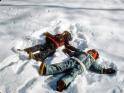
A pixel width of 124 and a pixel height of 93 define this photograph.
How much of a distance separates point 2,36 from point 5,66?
2.29 ft

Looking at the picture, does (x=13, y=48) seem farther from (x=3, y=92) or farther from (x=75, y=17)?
(x=75, y=17)

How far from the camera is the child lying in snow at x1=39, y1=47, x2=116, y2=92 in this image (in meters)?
2.62

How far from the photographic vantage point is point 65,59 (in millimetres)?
3041

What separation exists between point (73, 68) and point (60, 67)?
12 centimetres

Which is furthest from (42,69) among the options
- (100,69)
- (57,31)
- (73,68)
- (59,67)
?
(57,31)

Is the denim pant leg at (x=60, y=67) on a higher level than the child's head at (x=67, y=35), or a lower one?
lower

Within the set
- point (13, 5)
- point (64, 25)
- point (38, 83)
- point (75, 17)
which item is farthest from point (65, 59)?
point (13, 5)

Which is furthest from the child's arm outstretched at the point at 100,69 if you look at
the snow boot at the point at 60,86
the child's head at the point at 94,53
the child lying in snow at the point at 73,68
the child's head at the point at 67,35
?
the child's head at the point at 67,35

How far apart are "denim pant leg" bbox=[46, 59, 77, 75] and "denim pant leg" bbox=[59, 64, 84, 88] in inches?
1.8

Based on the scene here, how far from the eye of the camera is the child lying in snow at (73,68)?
262 cm

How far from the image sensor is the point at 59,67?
2752mm

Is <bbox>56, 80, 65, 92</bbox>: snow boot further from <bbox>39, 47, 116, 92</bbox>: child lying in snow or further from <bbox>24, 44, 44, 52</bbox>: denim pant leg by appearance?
<bbox>24, 44, 44, 52</bbox>: denim pant leg

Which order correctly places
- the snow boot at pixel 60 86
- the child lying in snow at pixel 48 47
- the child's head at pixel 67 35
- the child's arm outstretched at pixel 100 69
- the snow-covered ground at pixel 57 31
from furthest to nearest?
1. the child's head at pixel 67 35
2. the child lying in snow at pixel 48 47
3. the child's arm outstretched at pixel 100 69
4. the snow-covered ground at pixel 57 31
5. the snow boot at pixel 60 86

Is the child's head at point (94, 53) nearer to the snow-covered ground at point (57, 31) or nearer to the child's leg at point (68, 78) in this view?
the snow-covered ground at point (57, 31)
